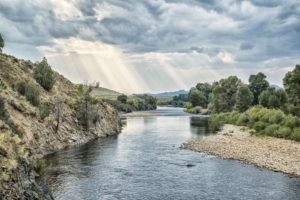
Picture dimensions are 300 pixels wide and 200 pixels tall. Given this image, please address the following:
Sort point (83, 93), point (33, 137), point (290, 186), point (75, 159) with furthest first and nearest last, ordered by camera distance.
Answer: point (83, 93), point (33, 137), point (75, 159), point (290, 186)

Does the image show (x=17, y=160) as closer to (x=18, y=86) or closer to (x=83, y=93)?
(x=18, y=86)

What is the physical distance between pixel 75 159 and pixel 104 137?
113ft

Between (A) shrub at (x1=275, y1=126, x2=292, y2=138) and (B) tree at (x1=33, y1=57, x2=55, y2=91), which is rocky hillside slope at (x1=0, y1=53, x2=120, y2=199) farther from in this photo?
(A) shrub at (x1=275, y1=126, x2=292, y2=138)

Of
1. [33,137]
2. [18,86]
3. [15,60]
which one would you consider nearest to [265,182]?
[33,137]

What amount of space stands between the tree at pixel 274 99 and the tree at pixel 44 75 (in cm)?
7714

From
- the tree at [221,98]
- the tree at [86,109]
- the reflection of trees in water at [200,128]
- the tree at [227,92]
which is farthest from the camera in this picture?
the tree at [221,98]

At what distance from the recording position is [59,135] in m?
77.4

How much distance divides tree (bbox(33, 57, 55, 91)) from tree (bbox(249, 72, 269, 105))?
3543 inches

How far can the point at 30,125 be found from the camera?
68500 mm

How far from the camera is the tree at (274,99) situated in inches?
5285

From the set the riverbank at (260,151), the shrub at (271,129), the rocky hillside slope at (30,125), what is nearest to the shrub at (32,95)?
the rocky hillside slope at (30,125)

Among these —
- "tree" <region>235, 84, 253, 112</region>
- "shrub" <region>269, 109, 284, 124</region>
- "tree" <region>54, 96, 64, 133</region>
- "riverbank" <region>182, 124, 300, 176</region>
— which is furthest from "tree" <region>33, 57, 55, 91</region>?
"tree" <region>235, 84, 253, 112</region>

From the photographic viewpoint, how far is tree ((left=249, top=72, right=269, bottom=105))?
155 m

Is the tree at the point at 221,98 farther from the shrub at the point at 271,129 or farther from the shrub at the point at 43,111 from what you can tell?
the shrub at the point at 43,111
